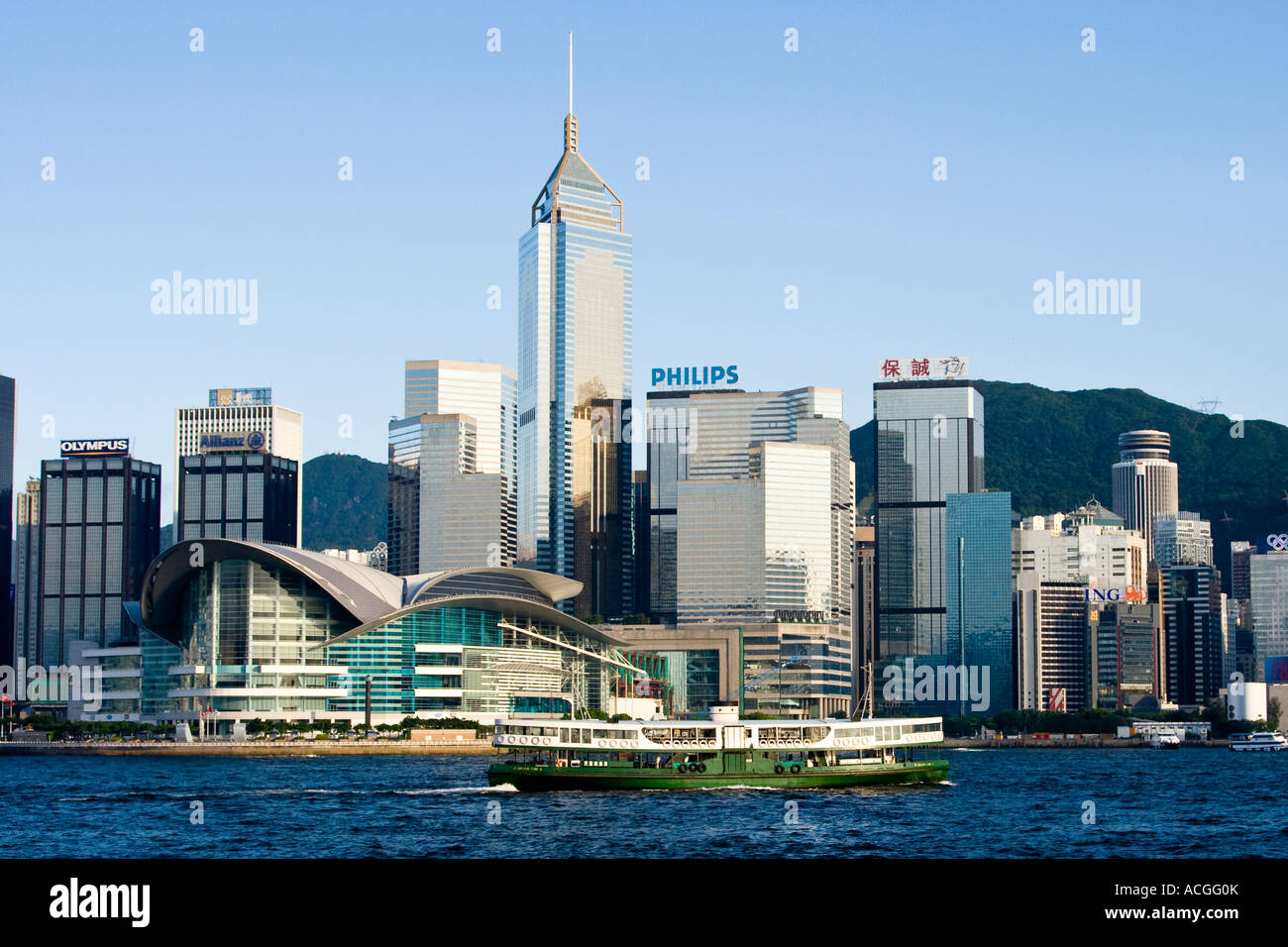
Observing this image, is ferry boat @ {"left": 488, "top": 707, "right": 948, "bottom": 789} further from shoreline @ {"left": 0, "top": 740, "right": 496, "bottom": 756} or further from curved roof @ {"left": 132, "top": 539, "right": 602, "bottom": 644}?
curved roof @ {"left": 132, "top": 539, "right": 602, "bottom": 644}

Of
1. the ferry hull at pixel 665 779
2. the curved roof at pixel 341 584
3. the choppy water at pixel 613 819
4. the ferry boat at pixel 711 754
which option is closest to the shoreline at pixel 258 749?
the curved roof at pixel 341 584

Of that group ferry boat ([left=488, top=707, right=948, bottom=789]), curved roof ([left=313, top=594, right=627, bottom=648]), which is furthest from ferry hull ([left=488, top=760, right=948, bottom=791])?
curved roof ([left=313, top=594, right=627, bottom=648])

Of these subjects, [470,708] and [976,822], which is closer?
[976,822]

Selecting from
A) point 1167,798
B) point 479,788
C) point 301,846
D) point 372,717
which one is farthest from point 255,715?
point 301,846

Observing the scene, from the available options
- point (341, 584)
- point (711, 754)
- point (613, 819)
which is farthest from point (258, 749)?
point (613, 819)

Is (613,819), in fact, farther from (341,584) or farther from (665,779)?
(341,584)
